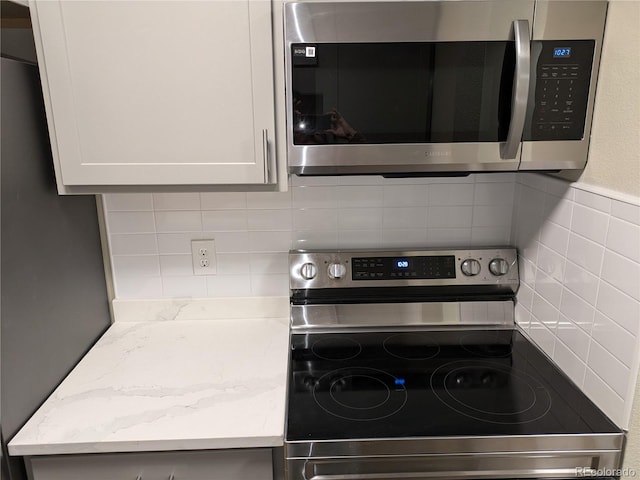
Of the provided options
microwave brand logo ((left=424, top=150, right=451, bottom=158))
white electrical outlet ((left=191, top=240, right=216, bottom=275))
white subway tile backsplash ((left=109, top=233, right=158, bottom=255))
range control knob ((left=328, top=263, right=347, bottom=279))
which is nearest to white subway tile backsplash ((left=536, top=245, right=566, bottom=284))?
microwave brand logo ((left=424, top=150, right=451, bottom=158))

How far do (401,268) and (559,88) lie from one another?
0.68 m

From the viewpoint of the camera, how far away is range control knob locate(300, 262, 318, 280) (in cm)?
149

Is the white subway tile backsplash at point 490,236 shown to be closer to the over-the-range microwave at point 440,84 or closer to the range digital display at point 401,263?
the range digital display at point 401,263

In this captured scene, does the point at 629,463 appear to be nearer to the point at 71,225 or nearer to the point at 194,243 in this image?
the point at 194,243

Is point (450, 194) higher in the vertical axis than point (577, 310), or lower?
higher

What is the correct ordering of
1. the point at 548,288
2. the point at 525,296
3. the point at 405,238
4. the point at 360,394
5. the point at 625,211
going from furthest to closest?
the point at 405,238 → the point at 525,296 → the point at 548,288 → the point at 360,394 → the point at 625,211

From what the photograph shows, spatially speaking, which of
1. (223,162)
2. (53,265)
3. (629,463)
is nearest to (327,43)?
(223,162)

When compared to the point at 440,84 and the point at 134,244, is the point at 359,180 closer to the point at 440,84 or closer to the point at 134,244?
the point at 440,84

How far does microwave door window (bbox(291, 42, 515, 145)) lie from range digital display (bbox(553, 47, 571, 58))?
10cm

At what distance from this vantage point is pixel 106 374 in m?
1.26

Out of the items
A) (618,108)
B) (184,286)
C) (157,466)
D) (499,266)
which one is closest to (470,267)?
(499,266)

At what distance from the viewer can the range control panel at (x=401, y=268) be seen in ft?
4.89

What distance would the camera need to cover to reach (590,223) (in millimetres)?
1099

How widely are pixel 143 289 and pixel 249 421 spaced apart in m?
0.72
